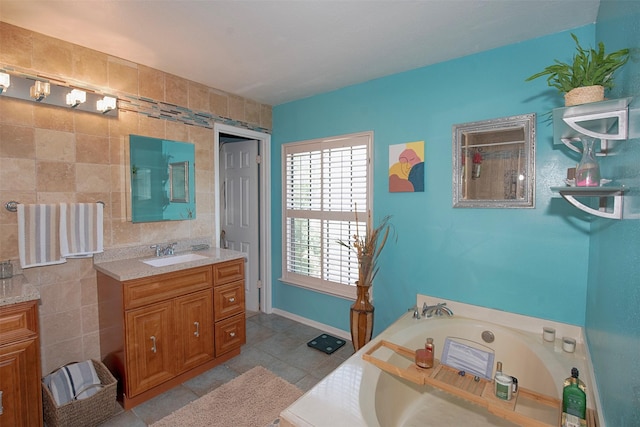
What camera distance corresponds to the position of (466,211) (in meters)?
2.25

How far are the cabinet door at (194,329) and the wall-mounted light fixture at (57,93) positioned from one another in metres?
1.53

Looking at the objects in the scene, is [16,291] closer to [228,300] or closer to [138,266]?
[138,266]

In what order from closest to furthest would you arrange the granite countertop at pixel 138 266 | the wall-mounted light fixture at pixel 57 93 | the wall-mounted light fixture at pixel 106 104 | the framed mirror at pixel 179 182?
1. the wall-mounted light fixture at pixel 57 93
2. the granite countertop at pixel 138 266
3. the wall-mounted light fixture at pixel 106 104
4. the framed mirror at pixel 179 182

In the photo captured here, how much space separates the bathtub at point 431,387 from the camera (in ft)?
4.35

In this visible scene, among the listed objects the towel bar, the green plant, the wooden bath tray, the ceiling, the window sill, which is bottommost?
the wooden bath tray

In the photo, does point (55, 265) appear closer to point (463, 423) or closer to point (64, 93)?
point (64, 93)

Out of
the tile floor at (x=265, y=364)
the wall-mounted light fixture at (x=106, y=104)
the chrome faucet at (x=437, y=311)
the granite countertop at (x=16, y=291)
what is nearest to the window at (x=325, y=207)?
the tile floor at (x=265, y=364)

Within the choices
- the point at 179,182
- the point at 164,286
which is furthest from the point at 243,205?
the point at 164,286

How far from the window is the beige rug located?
103cm

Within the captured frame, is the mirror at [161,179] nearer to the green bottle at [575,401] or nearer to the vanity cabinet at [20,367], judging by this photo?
the vanity cabinet at [20,367]

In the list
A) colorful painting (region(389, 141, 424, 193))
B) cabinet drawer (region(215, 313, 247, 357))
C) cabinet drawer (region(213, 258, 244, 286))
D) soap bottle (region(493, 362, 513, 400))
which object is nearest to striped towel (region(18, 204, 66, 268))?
cabinet drawer (region(213, 258, 244, 286))

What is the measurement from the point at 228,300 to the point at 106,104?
Result: 178cm

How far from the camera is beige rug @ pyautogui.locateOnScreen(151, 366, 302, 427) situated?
6.17 ft

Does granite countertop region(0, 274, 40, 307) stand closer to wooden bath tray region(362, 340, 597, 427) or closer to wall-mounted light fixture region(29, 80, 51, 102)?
wall-mounted light fixture region(29, 80, 51, 102)
